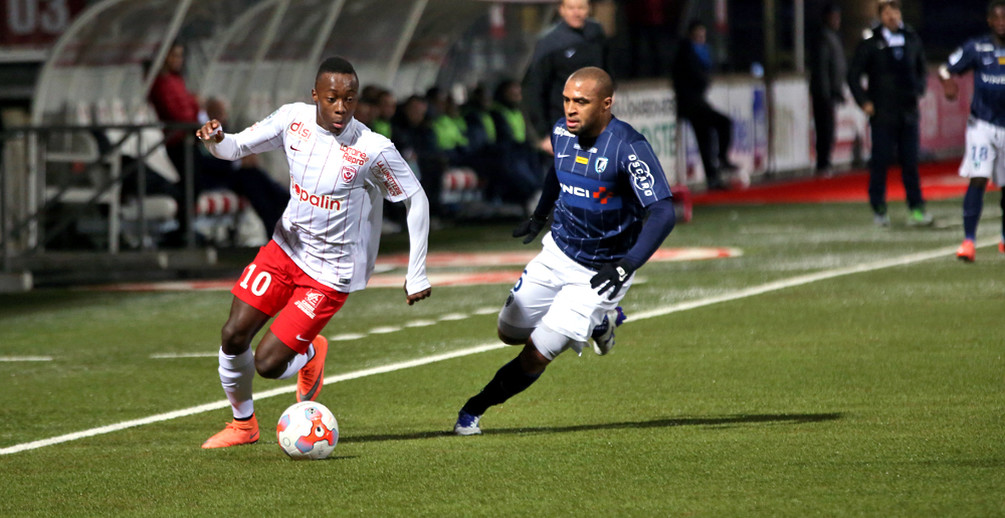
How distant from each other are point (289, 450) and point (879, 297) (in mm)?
6070

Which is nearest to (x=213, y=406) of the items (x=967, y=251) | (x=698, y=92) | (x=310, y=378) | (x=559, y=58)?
(x=310, y=378)

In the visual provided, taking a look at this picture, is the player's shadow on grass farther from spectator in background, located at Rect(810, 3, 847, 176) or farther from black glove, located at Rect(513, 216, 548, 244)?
spectator in background, located at Rect(810, 3, 847, 176)

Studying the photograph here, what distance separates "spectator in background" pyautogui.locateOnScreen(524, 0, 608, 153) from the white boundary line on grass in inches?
69.5

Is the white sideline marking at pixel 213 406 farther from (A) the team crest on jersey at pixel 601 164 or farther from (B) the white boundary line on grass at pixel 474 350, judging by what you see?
(A) the team crest on jersey at pixel 601 164

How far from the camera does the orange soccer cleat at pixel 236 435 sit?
278 inches

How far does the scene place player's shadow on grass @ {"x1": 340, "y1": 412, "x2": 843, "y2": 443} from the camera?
7234mm

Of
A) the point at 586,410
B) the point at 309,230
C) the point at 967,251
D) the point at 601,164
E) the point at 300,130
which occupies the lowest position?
the point at 967,251

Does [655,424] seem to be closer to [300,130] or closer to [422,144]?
[300,130]

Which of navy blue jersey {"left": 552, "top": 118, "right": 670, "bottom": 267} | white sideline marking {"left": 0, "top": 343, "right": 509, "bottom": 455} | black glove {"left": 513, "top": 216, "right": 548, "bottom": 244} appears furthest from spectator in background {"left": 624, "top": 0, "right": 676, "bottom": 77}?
navy blue jersey {"left": 552, "top": 118, "right": 670, "bottom": 267}

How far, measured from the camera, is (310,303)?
721 centimetres

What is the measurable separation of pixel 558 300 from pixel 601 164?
24.1 inches

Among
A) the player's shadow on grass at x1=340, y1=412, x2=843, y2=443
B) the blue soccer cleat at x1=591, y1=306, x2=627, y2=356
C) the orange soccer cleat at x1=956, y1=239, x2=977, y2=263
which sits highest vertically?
the blue soccer cleat at x1=591, y1=306, x2=627, y2=356

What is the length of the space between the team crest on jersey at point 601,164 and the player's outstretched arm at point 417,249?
748mm

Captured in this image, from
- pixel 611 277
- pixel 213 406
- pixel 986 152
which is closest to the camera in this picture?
pixel 611 277
